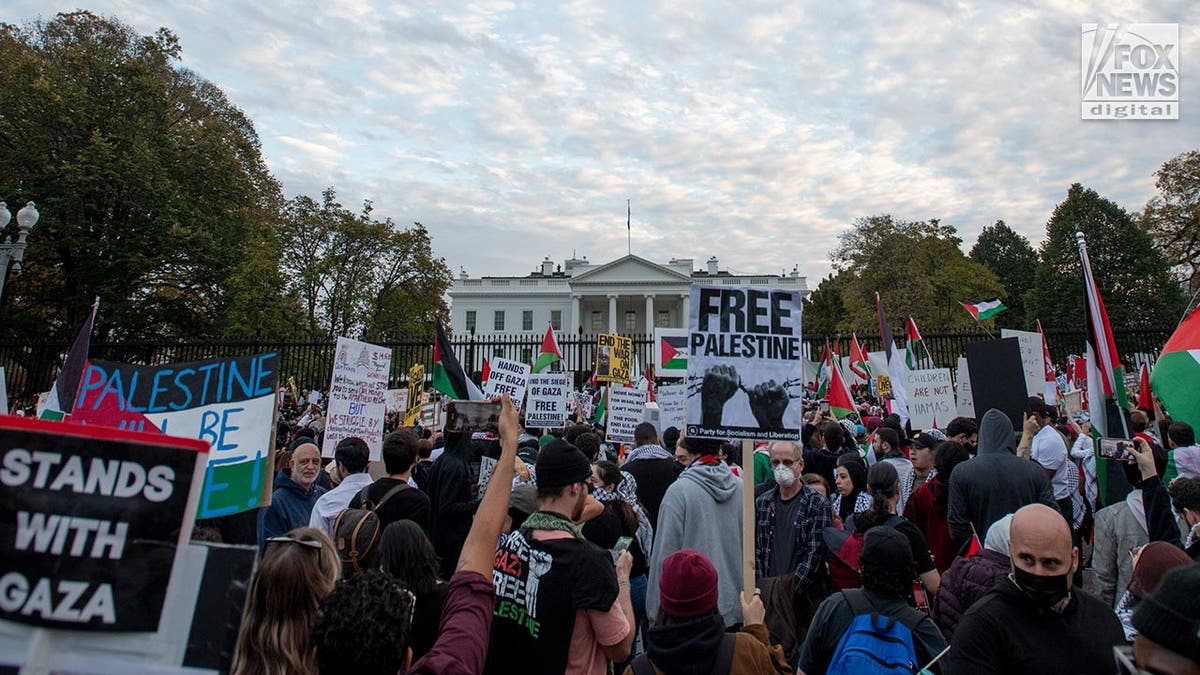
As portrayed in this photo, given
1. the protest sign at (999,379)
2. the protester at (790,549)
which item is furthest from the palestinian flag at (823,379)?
the protester at (790,549)

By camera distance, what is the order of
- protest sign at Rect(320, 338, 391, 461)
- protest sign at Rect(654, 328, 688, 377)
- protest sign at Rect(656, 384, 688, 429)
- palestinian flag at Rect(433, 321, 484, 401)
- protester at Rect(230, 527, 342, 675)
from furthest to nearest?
protest sign at Rect(654, 328, 688, 377) → protest sign at Rect(656, 384, 688, 429) → palestinian flag at Rect(433, 321, 484, 401) → protest sign at Rect(320, 338, 391, 461) → protester at Rect(230, 527, 342, 675)

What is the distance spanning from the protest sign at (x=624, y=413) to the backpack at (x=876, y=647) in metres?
6.09

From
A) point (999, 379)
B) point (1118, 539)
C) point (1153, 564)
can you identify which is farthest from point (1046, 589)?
point (999, 379)

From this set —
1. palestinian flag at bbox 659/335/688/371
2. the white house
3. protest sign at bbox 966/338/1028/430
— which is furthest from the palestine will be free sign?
the white house

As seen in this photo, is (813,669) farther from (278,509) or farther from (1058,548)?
(278,509)

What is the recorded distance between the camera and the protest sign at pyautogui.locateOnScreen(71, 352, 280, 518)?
12.7 feet

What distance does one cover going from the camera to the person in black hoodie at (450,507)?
4.89 metres

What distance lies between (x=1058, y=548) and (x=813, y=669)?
42.9 inches

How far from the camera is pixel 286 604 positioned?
223 centimetres

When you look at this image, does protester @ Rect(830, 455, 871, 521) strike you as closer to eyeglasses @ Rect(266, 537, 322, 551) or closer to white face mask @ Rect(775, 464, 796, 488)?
white face mask @ Rect(775, 464, 796, 488)

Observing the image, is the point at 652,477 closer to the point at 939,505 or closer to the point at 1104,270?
the point at 939,505

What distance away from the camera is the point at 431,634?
9.28ft

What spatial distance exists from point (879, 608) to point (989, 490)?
2.20 meters

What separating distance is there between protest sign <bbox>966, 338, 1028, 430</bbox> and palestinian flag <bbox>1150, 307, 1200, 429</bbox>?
103 centimetres
